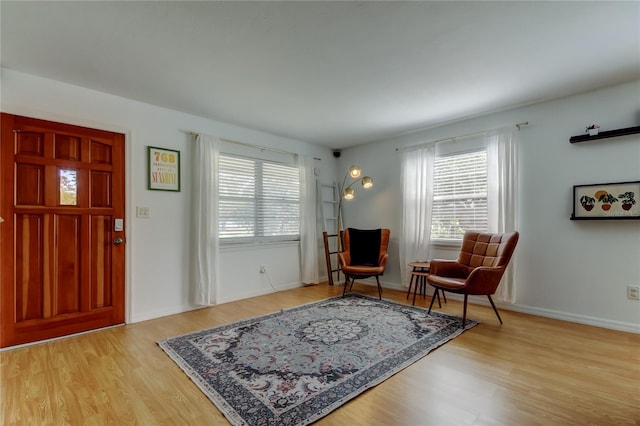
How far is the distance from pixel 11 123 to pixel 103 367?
2197 millimetres

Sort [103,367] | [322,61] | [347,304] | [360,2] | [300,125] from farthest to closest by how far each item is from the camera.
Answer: [300,125] → [347,304] → [322,61] → [103,367] → [360,2]

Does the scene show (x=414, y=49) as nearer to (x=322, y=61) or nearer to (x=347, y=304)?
(x=322, y=61)

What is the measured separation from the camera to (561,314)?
314cm

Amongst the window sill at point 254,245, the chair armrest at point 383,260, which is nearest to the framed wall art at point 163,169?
the window sill at point 254,245

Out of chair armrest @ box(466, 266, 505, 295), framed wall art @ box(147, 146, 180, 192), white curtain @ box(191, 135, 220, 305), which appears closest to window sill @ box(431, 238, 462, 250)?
chair armrest @ box(466, 266, 505, 295)

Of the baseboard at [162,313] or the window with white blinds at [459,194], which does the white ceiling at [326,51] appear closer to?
the window with white blinds at [459,194]

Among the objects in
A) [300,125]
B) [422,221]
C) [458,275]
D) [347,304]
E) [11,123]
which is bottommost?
[347,304]

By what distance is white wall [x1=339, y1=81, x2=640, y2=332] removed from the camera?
2.84m

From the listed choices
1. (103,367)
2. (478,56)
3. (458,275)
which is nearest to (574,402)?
(458,275)

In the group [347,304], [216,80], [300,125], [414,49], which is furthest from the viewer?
[300,125]

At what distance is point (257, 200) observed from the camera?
4.32 metres

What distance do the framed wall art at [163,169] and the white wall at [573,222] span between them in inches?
149

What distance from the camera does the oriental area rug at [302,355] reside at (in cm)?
170

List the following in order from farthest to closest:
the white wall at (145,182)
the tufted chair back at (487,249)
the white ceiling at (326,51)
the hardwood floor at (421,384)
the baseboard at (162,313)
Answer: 1. the baseboard at (162,313)
2. the tufted chair back at (487,249)
3. the white wall at (145,182)
4. the white ceiling at (326,51)
5. the hardwood floor at (421,384)
